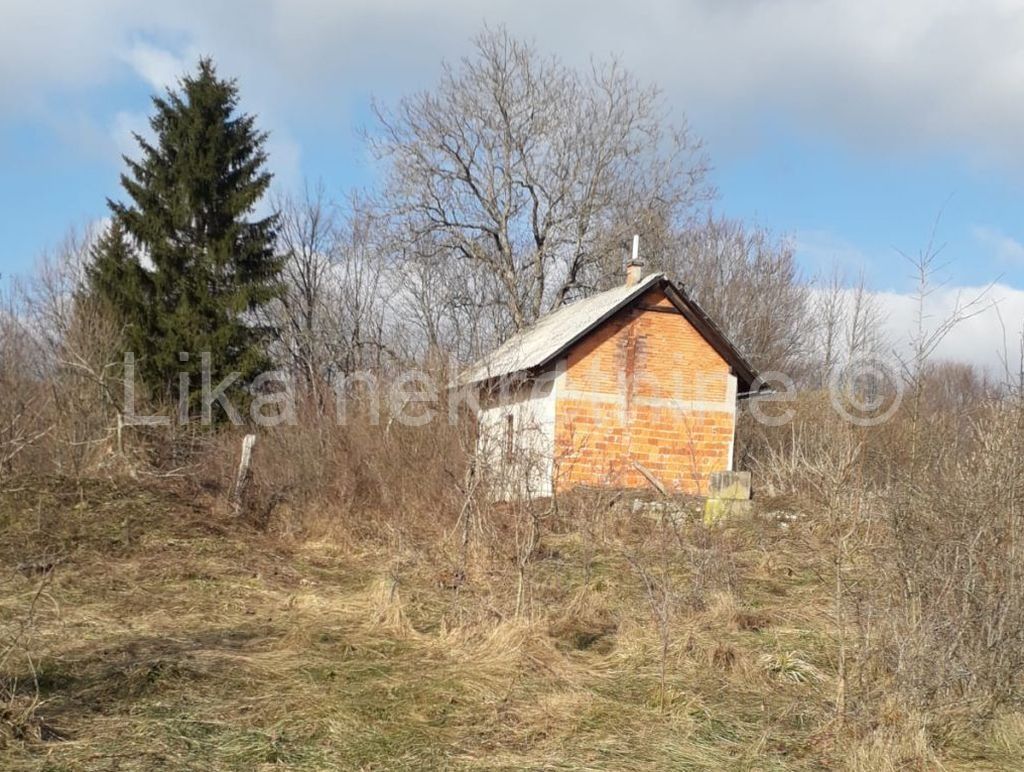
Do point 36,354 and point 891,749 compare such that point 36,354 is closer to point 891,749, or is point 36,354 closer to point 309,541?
point 309,541

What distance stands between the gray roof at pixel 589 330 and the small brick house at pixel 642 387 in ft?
0.09

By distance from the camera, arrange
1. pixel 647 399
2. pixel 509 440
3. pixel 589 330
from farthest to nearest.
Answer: pixel 647 399, pixel 589 330, pixel 509 440

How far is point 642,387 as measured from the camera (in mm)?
16562

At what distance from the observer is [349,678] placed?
19.7 ft

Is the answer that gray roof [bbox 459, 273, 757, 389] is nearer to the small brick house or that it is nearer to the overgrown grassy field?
the small brick house

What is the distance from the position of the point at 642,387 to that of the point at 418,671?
11.0 metres

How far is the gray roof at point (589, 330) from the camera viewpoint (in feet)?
51.3

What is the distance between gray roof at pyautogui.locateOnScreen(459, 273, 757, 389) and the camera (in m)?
15.6

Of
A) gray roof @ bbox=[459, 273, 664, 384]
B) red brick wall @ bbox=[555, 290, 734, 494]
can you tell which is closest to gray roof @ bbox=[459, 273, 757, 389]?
gray roof @ bbox=[459, 273, 664, 384]

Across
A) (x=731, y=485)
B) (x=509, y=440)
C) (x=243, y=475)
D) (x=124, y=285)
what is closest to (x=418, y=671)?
(x=509, y=440)

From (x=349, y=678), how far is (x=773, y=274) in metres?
28.7

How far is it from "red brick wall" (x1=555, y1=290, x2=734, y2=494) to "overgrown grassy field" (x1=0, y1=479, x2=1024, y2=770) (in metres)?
5.80

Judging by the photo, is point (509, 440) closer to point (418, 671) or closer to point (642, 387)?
point (418, 671)

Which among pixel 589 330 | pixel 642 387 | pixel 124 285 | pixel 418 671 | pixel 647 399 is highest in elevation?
pixel 124 285
